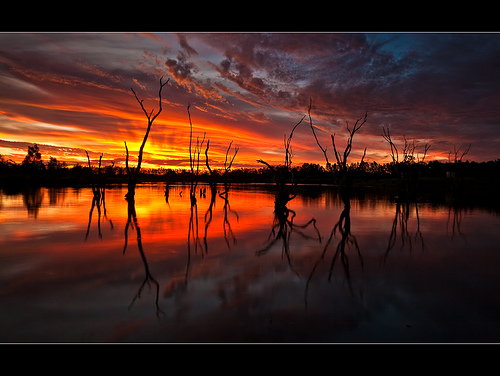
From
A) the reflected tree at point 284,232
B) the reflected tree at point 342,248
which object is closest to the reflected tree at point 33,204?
the reflected tree at point 284,232

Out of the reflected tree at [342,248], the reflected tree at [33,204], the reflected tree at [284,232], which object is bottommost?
the reflected tree at [33,204]

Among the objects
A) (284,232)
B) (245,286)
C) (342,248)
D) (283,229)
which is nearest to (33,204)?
(283,229)

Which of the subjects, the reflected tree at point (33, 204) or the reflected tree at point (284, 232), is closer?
the reflected tree at point (284, 232)

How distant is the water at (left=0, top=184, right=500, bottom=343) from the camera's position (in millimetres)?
4207

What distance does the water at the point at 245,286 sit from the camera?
4207 mm

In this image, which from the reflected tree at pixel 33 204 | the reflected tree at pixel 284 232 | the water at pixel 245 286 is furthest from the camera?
the reflected tree at pixel 33 204

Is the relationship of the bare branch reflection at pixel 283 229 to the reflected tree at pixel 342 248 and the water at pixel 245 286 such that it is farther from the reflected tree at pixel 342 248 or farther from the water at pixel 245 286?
the reflected tree at pixel 342 248

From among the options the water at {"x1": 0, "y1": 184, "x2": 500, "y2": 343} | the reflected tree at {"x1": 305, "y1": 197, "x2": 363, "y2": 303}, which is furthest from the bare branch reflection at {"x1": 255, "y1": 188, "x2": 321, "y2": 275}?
the reflected tree at {"x1": 305, "y1": 197, "x2": 363, "y2": 303}

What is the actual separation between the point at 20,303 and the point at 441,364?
5.93 m

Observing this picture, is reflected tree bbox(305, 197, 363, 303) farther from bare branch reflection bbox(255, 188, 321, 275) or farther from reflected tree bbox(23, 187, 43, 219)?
reflected tree bbox(23, 187, 43, 219)

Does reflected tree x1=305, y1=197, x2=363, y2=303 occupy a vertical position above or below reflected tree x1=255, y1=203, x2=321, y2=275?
above

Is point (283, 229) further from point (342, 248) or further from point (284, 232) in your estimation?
point (342, 248)

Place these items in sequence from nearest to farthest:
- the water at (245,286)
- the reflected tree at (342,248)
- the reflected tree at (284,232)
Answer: the water at (245,286)
the reflected tree at (342,248)
the reflected tree at (284,232)
